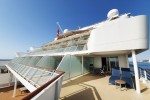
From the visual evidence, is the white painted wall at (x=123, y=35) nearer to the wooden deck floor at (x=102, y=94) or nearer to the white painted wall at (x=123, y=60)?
the wooden deck floor at (x=102, y=94)

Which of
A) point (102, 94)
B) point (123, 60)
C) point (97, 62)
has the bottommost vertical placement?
point (102, 94)

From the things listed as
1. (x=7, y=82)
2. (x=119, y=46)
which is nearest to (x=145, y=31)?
(x=119, y=46)

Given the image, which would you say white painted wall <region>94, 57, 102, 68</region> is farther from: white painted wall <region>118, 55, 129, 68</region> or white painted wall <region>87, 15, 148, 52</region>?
white painted wall <region>87, 15, 148, 52</region>

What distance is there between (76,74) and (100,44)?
4239mm

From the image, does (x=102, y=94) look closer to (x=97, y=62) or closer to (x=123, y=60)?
(x=123, y=60)

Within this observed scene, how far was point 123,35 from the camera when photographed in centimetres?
689

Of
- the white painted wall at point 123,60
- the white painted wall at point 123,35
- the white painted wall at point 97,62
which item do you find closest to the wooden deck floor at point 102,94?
the white painted wall at point 123,35

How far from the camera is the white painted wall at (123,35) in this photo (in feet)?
20.0

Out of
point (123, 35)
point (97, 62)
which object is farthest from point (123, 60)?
point (123, 35)

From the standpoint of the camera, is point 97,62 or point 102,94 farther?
point 97,62

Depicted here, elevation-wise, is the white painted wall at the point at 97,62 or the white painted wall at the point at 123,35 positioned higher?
the white painted wall at the point at 123,35

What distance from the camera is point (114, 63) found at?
1366 centimetres

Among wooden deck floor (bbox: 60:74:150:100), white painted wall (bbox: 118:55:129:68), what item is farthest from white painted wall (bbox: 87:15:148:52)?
white painted wall (bbox: 118:55:129:68)

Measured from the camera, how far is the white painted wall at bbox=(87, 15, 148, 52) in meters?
6.10
